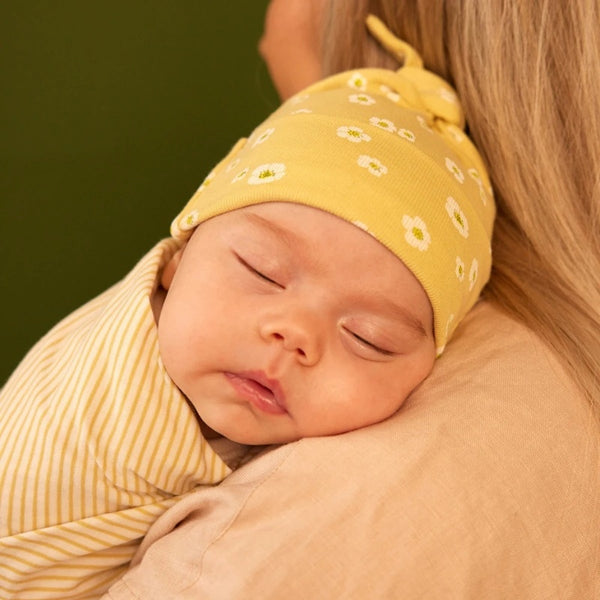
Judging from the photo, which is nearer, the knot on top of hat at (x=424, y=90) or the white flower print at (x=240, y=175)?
the white flower print at (x=240, y=175)

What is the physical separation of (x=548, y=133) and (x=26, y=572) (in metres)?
0.83

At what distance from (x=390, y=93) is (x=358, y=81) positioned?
0.05 metres

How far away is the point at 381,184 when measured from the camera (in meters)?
0.95

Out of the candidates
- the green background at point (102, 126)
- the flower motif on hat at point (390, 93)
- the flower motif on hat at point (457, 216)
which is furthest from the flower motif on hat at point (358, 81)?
the green background at point (102, 126)

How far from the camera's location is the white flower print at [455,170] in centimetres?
103

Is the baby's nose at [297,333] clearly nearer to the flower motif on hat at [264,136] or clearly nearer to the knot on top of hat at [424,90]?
the flower motif on hat at [264,136]

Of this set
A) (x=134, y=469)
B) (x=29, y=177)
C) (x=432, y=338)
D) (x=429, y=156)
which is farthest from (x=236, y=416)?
(x=29, y=177)

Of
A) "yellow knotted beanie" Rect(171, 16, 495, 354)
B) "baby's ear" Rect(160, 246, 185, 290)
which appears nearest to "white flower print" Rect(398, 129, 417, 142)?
"yellow knotted beanie" Rect(171, 16, 495, 354)

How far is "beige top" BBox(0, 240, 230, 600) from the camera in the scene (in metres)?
0.93

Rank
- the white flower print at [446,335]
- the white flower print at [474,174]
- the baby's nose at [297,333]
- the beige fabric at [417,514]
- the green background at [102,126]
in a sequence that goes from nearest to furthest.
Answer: the beige fabric at [417,514], the baby's nose at [297,333], the white flower print at [446,335], the white flower print at [474,174], the green background at [102,126]

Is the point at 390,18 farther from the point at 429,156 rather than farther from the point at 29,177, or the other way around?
the point at 29,177

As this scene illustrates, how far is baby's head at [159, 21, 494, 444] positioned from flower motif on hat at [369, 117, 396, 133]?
0.6 inches

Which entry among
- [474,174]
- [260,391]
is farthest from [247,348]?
[474,174]

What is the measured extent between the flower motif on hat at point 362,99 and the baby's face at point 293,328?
0.69ft
